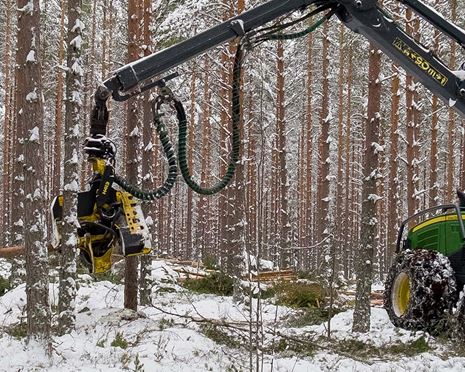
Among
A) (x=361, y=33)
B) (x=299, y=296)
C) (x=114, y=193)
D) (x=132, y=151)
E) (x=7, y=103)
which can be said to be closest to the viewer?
(x=114, y=193)

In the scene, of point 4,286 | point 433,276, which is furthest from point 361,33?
point 4,286

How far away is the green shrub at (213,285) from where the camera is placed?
1570 centimetres

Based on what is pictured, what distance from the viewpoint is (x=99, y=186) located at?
5.11 meters

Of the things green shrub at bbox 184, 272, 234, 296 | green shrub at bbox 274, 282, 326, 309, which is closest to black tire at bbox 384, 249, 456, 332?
green shrub at bbox 274, 282, 326, 309

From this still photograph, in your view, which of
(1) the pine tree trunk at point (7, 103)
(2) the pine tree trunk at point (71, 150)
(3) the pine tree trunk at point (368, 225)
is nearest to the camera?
(2) the pine tree trunk at point (71, 150)

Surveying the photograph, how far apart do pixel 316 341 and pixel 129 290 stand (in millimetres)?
3438

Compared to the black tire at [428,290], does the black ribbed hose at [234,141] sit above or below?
above

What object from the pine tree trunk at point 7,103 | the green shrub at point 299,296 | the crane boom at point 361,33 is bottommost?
the green shrub at point 299,296

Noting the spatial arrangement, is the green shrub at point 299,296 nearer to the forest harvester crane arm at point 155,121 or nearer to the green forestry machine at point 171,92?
the green forestry machine at point 171,92

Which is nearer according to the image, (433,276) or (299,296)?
(433,276)

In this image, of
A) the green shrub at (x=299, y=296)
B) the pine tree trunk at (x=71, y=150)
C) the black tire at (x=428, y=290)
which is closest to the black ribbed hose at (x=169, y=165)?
the pine tree trunk at (x=71, y=150)

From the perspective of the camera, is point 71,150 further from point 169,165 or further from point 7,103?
point 7,103

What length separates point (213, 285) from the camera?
51.9ft

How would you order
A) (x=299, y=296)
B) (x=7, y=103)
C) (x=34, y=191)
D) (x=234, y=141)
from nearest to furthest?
(x=234, y=141) < (x=34, y=191) < (x=299, y=296) < (x=7, y=103)
